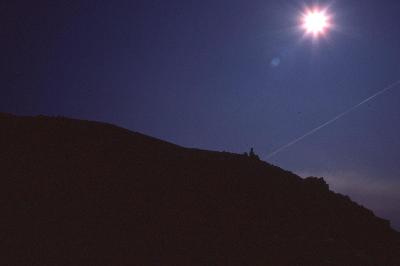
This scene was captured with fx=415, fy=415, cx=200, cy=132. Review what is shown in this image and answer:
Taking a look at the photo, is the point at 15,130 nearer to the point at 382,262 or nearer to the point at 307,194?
the point at 307,194

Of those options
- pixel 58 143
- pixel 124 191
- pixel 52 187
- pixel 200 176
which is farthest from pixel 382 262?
pixel 58 143

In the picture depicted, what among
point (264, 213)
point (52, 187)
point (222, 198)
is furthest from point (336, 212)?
point (52, 187)

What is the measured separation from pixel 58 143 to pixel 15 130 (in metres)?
3.68

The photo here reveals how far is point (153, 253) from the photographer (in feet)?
67.8

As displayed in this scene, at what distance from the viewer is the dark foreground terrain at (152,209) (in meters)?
20.7

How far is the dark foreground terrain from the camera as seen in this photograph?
67.8 ft

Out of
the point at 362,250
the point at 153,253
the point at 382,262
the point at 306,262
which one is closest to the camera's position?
the point at 153,253

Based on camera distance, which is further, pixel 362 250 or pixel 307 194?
pixel 307 194

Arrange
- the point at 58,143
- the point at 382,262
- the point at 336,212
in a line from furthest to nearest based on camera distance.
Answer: the point at 336,212 → the point at 58,143 → the point at 382,262

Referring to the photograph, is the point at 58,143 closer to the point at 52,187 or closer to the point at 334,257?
the point at 52,187

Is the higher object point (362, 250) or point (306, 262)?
point (362, 250)

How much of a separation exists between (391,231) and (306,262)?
16425mm

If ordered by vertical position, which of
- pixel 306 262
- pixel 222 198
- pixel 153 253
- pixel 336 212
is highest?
pixel 336 212

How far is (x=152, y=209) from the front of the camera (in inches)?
969
